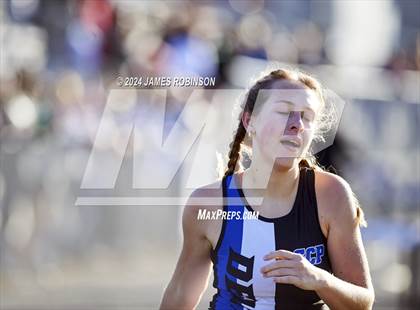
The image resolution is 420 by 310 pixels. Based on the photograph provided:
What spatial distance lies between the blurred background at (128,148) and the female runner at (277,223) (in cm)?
255

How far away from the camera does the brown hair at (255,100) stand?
265cm

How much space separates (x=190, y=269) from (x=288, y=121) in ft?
1.53

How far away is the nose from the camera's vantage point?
2.64 meters

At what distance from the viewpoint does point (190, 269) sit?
9.02 feet

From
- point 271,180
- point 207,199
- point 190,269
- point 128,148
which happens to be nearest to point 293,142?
point 271,180

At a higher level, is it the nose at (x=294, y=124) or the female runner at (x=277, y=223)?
the nose at (x=294, y=124)

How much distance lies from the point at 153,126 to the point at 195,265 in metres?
2.34

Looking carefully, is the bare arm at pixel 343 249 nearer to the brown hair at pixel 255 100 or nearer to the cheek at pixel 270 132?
the brown hair at pixel 255 100

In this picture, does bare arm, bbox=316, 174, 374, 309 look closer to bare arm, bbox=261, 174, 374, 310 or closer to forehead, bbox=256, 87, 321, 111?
bare arm, bbox=261, 174, 374, 310

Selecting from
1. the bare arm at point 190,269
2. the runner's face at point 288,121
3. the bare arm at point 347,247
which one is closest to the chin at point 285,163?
the runner's face at point 288,121

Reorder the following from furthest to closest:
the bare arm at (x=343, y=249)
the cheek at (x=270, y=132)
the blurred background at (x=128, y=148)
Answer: the blurred background at (x=128, y=148), the cheek at (x=270, y=132), the bare arm at (x=343, y=249)

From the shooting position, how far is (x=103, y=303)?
5.42 m

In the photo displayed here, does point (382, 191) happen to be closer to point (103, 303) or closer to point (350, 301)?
point (103, 303)

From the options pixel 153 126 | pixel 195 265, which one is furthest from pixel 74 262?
pixel 195 265
